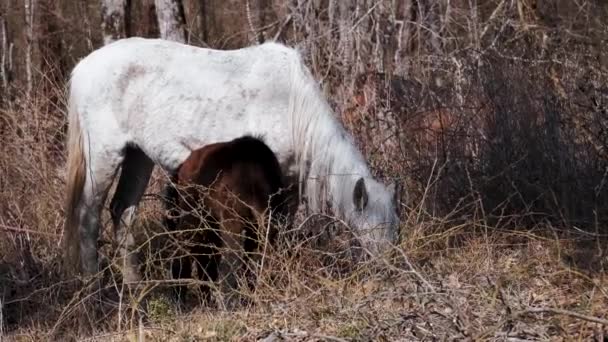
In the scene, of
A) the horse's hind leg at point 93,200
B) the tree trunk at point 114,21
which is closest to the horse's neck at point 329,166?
the horse's hind leg at point 93,200

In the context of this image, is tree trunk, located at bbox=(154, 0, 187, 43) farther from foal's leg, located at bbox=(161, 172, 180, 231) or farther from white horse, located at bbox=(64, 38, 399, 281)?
foal's leg, located at bbox=(161, 172, 180, 231)

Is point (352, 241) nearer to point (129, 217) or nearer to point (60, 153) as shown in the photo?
point (129, 217)

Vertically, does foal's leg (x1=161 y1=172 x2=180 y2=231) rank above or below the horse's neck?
below

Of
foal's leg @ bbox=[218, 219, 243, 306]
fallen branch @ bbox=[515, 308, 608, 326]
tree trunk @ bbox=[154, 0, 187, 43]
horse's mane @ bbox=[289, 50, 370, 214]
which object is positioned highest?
tree trunk @ bbox=[154, 0, 187, 43]

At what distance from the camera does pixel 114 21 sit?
32.3 ft

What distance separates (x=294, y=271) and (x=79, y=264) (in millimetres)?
1937

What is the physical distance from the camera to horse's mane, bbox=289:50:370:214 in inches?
242

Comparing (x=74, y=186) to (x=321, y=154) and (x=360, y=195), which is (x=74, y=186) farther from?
(x=360, y=195)

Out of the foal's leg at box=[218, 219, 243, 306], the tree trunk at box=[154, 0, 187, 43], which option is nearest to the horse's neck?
the foal's leg at box=[218, 219, 243, 306]

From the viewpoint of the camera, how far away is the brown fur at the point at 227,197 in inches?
236

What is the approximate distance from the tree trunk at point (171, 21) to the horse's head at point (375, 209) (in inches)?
149

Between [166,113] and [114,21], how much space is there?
339 cm

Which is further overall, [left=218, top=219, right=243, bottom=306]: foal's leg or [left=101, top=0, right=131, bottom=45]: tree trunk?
[left=101, top=0, right=131, bottom=45]: tree trunk

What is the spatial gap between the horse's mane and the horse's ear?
7cm
